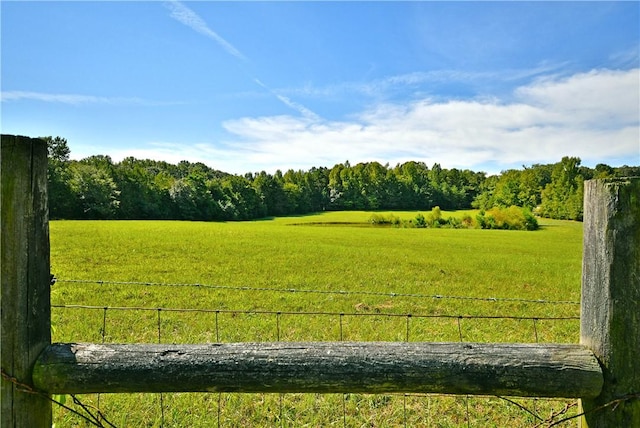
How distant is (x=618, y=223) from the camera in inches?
59.4

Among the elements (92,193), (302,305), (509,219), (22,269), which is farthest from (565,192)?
(22,269)

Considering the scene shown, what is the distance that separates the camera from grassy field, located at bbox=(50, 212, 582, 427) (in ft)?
13.1

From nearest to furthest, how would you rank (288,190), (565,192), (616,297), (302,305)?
(616,297) < (302,305) < (565,192) < (288,190)

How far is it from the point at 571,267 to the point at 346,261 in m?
9.51

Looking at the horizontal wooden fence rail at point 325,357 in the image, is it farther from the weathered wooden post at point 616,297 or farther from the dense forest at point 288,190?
the dense forest at point 288,190

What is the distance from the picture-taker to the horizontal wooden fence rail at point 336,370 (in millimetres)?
1546

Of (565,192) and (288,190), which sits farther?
(288,190)

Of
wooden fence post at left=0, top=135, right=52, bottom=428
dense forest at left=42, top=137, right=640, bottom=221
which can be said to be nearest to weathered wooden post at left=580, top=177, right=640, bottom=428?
wooden fence post at left=0, top=135, right=52, bottom=428

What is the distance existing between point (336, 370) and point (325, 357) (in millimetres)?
64

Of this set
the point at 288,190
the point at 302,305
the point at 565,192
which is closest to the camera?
the point at 302,305

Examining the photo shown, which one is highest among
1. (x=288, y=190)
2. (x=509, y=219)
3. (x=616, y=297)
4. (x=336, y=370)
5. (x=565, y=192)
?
(x=288, y=190)

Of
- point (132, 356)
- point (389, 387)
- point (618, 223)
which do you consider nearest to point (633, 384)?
point (618, 223)

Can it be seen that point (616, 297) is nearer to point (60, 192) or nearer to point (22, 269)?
point (22, 269)

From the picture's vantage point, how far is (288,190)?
87.8 meters
